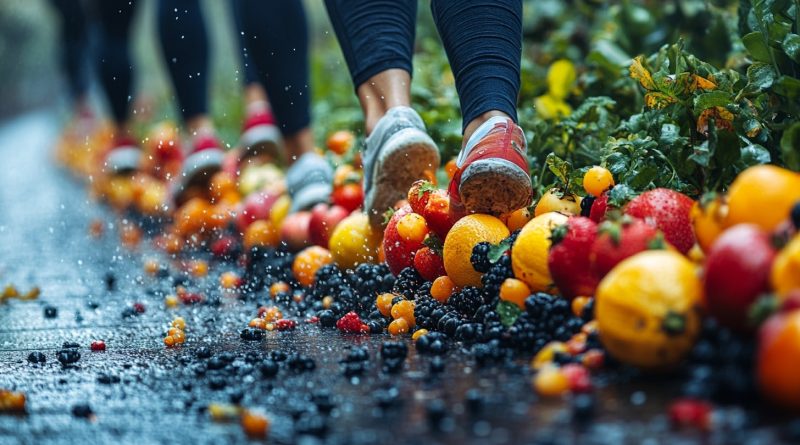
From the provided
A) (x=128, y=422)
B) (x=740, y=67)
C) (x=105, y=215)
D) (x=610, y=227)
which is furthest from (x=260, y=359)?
(x=105, y=215)

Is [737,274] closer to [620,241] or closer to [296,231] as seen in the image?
[620,241]

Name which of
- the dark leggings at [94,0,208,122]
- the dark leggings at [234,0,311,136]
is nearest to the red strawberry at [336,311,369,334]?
the dark leggings at [234,0,311,136]

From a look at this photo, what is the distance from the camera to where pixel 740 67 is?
12.4ft

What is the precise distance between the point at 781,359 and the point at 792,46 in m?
1.38

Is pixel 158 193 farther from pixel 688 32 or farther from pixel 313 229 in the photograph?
pixel 688 32

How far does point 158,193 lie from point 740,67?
439 centimetres

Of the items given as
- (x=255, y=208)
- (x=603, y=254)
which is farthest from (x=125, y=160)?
(x=603, y=254)

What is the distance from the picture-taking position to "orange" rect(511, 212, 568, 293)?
97.7 inches

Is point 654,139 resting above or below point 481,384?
above

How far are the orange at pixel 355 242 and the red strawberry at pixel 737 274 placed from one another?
1.84 meters

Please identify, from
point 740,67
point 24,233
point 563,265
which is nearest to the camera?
point 563,265

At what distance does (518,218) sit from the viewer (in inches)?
114

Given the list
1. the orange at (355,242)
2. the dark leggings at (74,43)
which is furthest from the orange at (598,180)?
the dark leggings at (74,43)

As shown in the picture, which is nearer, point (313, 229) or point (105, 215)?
point (313, 229)
